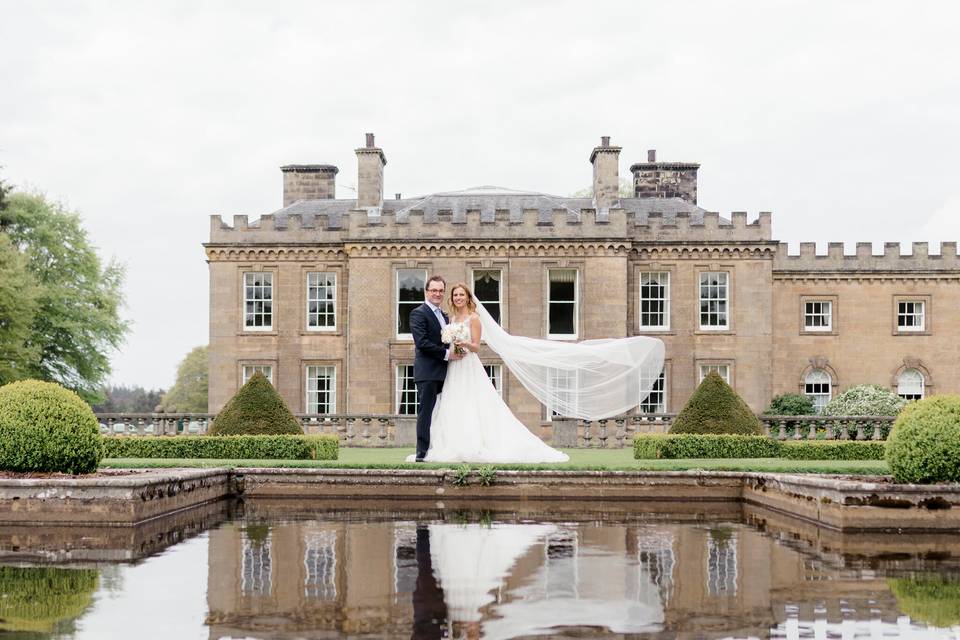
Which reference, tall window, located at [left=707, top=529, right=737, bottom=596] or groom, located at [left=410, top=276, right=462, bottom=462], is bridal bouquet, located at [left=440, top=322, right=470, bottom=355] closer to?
groom, located at [left=410, top=276, right=462, bottom=462]

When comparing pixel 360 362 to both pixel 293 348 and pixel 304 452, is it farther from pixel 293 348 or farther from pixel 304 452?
pixel 304 452

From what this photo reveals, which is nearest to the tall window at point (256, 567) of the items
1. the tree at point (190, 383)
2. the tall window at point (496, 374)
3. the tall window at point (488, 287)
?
the tall window at point (496, 374)

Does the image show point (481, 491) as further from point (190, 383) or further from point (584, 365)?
point (190, 383)

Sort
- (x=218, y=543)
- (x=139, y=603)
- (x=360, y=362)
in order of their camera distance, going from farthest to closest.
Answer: (x=360, y=362) < (x=218, y=543) < (x=139, y=603)

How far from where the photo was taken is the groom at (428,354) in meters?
16.4

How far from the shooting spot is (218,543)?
10242mm

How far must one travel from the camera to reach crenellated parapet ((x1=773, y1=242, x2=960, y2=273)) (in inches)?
1412

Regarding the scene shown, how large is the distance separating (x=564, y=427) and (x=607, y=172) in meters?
11.1

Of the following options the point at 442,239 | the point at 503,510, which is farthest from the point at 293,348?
the point at 503,510

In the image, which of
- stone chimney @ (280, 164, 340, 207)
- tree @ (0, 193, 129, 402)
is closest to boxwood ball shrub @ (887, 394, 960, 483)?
stone chimney @ (280, 164, 340, 207)

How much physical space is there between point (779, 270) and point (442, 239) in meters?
11.7

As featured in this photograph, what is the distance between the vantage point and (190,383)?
81250 mm

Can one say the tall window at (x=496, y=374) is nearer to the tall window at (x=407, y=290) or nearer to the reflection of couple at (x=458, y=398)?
the tall window at (x=407, y=290)

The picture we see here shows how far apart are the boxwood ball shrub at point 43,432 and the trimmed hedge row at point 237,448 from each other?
23.0 ft
